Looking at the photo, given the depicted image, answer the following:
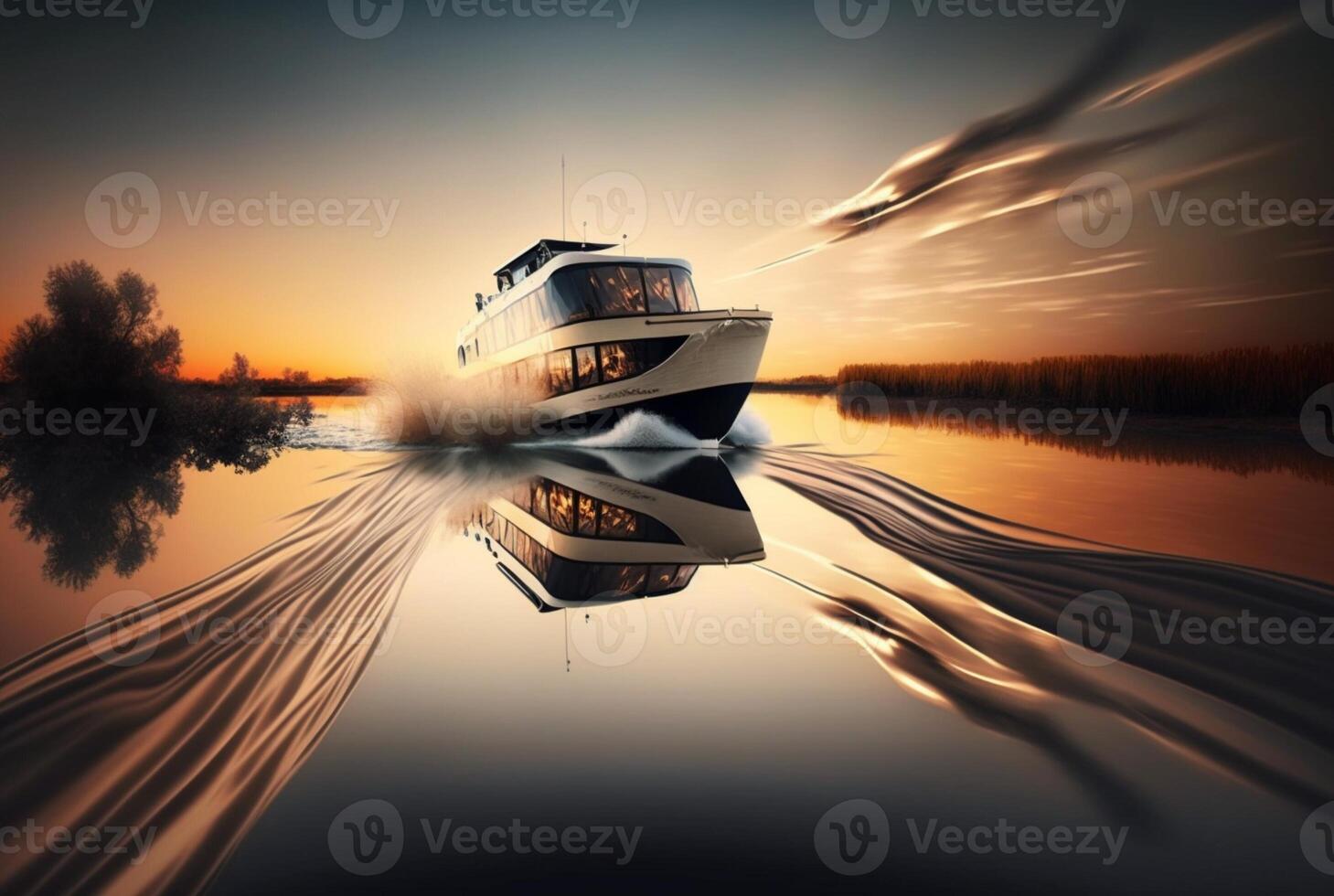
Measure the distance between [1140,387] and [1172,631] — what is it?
21.7m

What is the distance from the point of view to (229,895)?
1633mm

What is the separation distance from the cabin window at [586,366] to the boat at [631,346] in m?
0.02

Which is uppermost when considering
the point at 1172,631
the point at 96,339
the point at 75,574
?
the point at 96,339

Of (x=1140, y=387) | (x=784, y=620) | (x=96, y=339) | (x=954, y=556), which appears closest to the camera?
(x=784, y=620)

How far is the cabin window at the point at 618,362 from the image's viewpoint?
48.6ft

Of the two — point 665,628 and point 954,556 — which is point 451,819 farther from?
point 954,556

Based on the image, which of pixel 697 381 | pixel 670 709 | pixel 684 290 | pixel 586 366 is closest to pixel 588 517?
pixel 670 709

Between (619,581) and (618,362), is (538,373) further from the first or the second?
(619,581)

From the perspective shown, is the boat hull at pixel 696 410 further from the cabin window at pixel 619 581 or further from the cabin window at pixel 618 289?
the cabin window at pixel 619 581

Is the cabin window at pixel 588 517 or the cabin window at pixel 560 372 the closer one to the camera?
the cabin window at pixel 588 517

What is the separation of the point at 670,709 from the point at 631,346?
12582 millimetres

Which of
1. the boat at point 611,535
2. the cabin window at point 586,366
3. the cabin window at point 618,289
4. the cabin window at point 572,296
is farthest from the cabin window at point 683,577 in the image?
the cabin window at point 572,296

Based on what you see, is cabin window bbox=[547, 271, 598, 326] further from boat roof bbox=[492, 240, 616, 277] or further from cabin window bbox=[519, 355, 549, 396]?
boat roof bbox=[492, 240, 616, 277]

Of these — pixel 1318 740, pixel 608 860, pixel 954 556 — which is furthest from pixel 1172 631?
pixel 608 860
